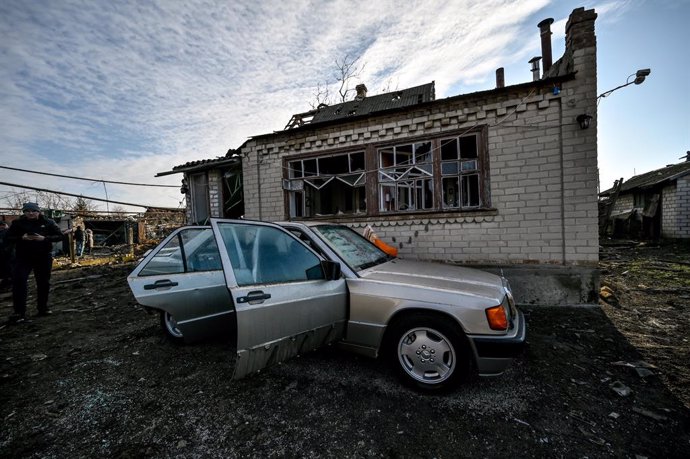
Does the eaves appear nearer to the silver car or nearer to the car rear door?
the silver car

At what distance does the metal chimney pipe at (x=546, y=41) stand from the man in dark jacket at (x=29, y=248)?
36.7ft

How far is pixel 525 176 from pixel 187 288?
5.69 meters

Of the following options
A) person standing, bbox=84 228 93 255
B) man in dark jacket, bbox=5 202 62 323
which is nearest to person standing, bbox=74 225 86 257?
person standing, bbox=84 228 93 255

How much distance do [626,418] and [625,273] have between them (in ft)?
24.2

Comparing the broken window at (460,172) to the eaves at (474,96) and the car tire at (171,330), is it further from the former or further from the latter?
the car tire at (171,330)

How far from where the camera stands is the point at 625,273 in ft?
25.1

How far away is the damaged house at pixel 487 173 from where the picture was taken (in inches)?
197

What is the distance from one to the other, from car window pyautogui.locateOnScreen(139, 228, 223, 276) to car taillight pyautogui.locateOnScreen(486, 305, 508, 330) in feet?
9.49

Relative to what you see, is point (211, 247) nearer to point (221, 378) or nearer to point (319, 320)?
point (221, 378)

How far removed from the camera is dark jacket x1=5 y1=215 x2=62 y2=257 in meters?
4.78

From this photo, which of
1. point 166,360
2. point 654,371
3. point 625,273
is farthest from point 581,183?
point 166,360

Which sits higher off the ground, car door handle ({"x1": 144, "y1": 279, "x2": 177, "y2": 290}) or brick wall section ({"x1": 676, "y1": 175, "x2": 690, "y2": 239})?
brick wall section ({"x1": 676, "y1": 175, "x2": 690, "y2": 239})

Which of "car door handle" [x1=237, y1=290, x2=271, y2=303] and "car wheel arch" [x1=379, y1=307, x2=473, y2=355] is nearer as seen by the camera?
"car door handle" [x1=237, y1=290, x2=271, y2=303]

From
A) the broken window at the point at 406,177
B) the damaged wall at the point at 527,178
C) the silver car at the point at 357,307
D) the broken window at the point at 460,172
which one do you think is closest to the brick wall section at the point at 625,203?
the damaged wall at the point at 527,178
